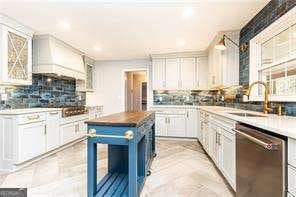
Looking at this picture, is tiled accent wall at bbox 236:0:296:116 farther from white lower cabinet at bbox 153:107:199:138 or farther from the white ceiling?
white lower cabinet at bbox 153:107:199:138

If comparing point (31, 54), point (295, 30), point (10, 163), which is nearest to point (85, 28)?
point (31, 54)

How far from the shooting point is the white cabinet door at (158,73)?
18.7 ft

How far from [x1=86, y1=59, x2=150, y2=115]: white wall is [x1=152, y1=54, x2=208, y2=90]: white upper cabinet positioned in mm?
1112

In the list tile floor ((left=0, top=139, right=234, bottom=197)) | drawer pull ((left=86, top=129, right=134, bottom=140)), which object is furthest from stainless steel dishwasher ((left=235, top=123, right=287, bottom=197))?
drawer pull ((left=86, top=129, right=134, bottom=140))

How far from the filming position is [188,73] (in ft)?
18.3

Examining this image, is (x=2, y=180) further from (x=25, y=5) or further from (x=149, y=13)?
(x=149, y=13)

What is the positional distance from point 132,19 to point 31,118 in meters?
2.29

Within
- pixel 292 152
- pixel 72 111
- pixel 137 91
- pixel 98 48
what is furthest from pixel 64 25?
pixel 137 91

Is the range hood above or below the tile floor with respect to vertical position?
above

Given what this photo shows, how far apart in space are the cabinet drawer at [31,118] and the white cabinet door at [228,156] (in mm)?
2945

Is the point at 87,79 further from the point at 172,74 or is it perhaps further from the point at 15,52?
the point at 15,52

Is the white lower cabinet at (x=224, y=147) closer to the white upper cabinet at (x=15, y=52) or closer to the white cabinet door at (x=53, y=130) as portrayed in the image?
the white cabinet door at (x=53, y=130)

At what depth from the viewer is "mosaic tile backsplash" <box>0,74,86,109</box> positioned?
358 centimetres

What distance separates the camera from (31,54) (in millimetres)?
3760
